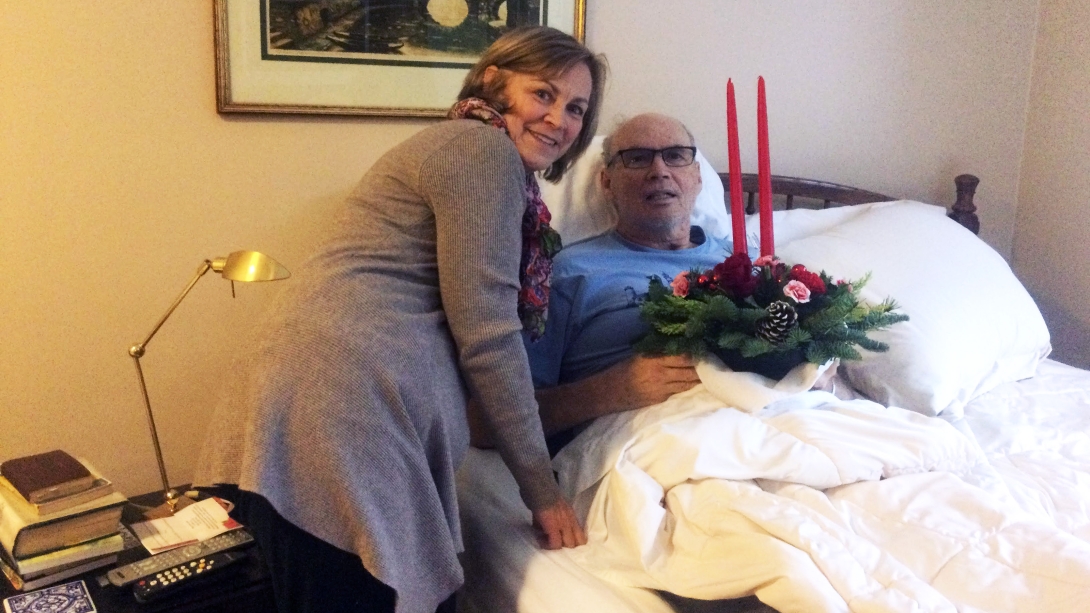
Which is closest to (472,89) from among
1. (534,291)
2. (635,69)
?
(534,291)

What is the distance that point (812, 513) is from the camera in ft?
3.39

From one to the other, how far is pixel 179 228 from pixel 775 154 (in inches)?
54.7

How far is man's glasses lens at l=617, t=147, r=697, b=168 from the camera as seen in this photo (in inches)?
66.7

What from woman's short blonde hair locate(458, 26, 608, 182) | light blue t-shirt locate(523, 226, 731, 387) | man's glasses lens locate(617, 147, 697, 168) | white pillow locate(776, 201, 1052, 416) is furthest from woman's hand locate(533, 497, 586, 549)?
man's glasses lens locate(617, 147, 697, 168)

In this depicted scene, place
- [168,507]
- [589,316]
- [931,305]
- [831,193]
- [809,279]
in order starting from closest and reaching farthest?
[809,279]
[168,507]
[589,316]
[931,305]
[831,193]

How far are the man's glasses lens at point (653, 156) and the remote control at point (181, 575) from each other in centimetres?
103

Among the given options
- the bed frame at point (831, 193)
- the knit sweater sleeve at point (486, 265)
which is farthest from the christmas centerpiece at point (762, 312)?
the bed frame at point (831, 193)

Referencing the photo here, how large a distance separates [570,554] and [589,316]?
1.60 ft

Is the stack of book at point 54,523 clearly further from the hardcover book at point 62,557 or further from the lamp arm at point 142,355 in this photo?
the lamp arm at point 142,355

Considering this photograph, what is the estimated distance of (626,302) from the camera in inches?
59.9

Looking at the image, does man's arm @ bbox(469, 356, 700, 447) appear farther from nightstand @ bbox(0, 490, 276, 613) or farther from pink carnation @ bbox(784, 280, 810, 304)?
nightstand @ bbox(0, 490, 276, 613)

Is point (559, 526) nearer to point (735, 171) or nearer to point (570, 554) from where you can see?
point (570, 554)

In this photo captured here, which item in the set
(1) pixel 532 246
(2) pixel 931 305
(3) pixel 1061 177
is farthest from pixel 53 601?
(3) pixel 1061 177

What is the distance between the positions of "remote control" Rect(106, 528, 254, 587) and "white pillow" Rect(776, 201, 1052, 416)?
1090mm
